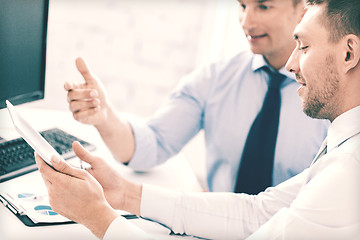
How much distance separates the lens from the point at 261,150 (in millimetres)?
1155

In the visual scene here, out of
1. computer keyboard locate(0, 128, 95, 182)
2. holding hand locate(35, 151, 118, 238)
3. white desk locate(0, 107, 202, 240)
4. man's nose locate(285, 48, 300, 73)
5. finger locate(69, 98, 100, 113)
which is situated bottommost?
white desk locate(0, 107, 202, 240)

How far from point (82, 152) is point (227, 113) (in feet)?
1.90

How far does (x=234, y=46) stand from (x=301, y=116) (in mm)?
831

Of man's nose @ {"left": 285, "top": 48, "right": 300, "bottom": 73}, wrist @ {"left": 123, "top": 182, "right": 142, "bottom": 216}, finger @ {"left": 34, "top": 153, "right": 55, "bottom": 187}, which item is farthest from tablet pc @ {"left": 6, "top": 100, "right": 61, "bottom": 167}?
man's nose @ {"left": 285, "top": 48, "right": 300, "bottom": 73}

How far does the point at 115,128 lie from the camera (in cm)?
118

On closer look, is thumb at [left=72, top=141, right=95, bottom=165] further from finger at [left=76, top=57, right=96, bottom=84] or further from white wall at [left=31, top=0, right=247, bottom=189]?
white wall at [left=31, top=0, right=247, bottom=189]

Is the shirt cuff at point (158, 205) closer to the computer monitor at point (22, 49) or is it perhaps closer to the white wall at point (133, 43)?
the computer monitor at point (22, 49)

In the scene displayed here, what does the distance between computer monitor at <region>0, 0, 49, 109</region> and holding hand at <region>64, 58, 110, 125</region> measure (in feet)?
0.31

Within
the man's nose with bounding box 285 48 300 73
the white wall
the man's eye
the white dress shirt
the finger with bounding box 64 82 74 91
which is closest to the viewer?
the white dress shirt

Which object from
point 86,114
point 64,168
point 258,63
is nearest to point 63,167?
point 64,168

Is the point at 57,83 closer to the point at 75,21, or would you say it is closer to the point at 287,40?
the point at 75,21

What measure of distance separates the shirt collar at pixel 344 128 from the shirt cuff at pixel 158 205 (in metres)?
0.39

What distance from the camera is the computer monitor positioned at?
0.96 m

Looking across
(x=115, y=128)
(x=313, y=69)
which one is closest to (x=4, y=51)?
(x=115, y=128)
